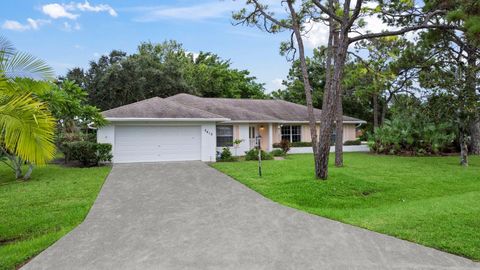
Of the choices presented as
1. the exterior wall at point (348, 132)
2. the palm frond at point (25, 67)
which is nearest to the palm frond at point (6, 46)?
the palm frond at point (25, 67)

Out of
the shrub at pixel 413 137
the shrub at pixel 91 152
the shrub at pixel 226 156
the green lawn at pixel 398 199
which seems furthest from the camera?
the shrub at pixel 413 137

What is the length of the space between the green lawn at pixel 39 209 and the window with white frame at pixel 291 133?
46.9 feet

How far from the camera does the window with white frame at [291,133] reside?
955 inches

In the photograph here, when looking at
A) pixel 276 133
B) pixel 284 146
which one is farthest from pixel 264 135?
pixel 284 146

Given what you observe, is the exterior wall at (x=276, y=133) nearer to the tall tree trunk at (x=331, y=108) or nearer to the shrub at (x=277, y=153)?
the shrub at (x=277, y=153)

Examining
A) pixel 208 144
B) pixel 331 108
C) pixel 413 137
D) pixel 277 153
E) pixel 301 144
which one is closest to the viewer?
pixel 331 108

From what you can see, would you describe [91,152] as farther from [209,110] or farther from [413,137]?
[413,137]

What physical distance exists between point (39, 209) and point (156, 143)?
9739 mm

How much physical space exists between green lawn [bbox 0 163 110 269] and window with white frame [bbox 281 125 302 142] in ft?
46.9

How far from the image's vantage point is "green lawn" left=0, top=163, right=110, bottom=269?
518 centimetres

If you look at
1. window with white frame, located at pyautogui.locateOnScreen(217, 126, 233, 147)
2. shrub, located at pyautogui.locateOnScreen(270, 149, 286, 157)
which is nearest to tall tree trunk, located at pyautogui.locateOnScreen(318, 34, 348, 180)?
shrub, located at pyautogui.locateOnScreen(270, 149, 286, 157)

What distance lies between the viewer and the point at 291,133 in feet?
80.1

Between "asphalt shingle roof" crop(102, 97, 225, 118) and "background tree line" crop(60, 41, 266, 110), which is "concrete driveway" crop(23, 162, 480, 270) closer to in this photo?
"asphalt shingle roof" crop(102, 97, 225, 118)

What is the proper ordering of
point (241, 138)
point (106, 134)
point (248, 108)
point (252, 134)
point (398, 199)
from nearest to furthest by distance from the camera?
point (398, 199), point (106, 134), point (241, 138), point (252, 134), point (248, 108)
